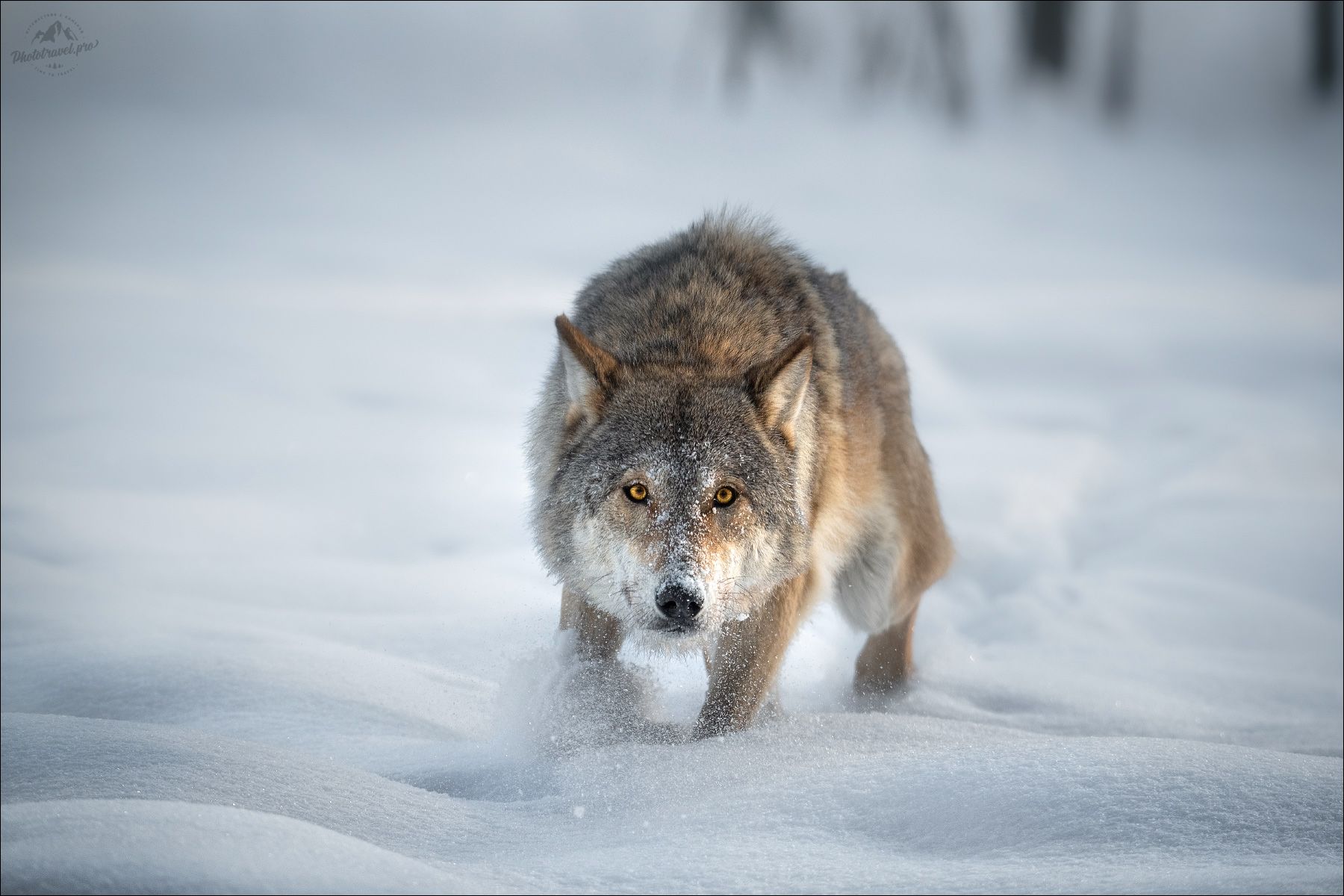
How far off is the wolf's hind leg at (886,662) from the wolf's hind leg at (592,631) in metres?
1.99

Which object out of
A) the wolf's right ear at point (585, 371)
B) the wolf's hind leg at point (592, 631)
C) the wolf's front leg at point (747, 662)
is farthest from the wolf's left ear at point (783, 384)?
the wolf's hind leg at point (592, 631)

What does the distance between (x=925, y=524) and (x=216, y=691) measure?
3624 mm

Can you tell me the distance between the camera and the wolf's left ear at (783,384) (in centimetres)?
366

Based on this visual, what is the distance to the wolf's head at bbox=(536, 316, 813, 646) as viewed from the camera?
11.2 ft

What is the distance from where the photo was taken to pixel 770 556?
3766mm

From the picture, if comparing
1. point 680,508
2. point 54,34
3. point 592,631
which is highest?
point 54,34

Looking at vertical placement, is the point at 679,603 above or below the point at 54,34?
below

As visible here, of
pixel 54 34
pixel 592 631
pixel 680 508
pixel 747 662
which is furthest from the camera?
pixel 54 34

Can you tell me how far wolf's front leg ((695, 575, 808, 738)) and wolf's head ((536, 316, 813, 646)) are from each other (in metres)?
0.15

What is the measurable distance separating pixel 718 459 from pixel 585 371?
0.62 metres

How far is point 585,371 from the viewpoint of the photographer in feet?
12.3

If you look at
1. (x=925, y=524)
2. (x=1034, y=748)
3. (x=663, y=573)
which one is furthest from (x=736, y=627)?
(x=925, y=524)

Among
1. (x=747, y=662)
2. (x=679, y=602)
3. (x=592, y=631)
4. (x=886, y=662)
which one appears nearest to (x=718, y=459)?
(x=679, y=602)

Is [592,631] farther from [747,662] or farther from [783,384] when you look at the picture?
[783,384]
